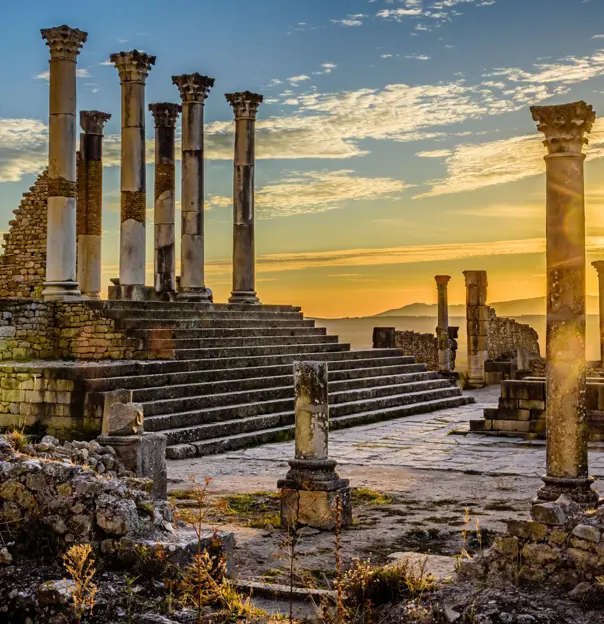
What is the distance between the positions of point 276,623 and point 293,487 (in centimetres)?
369

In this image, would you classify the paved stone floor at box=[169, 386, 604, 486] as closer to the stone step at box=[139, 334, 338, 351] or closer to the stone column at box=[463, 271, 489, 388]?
A: the stone step at box=[139, 334, 338, 351]

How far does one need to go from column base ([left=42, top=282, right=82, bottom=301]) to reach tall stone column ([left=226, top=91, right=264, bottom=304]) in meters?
5.77

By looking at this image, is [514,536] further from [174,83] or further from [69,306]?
[174,83]

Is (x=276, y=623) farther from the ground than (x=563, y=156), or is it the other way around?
(x=563, y=156)

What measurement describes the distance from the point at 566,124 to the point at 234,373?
32.0 feet

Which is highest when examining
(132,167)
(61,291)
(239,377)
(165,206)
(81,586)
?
(132,167)

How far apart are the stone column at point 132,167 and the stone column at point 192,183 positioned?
3.77 ft

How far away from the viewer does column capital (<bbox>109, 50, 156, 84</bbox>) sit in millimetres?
21328

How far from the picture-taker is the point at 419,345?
118 feet

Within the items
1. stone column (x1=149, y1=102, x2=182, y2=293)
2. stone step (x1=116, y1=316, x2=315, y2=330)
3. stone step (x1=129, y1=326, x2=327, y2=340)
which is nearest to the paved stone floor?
stone step (x1=129, y1=326, x2=327, y2=340)

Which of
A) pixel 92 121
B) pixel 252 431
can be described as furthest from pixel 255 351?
pixel 92 121

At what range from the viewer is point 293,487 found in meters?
9.18

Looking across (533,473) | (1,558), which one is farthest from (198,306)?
(1,558)

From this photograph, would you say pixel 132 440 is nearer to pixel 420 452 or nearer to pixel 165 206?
pixel 420 452
